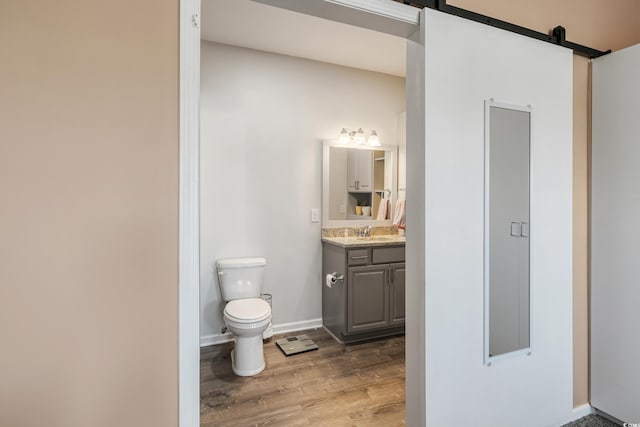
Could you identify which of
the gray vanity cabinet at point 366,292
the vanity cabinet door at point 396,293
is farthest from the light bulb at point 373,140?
the vanity cabinet door at point 396,293

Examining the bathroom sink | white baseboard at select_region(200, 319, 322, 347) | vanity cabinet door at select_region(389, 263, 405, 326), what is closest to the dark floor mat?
white baseboard at select_region(200, 319, 322, 347)

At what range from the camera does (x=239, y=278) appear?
2.71 m

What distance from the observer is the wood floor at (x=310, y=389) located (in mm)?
1873

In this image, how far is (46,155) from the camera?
924 mm

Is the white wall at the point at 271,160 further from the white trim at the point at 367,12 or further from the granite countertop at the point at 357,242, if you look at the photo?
the white trim at the point at 367,12

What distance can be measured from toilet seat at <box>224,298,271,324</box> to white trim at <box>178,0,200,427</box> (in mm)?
1153

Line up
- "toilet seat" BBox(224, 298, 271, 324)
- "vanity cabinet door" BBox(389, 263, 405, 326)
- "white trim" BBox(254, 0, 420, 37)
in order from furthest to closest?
"vanity cabinet door" BBox(389, 263, 405, 326) < "toilet seat" BBox(224, 298, 271, 324) < "white trim" BBox(254, 0, 420, 37)

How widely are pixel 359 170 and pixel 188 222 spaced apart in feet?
8.36

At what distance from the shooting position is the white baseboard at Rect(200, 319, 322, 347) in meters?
2.85

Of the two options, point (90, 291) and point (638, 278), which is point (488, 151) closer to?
point (638, 278)

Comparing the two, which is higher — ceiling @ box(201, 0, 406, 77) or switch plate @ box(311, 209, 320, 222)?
ceiling @ box(201, 0, 406, 77)

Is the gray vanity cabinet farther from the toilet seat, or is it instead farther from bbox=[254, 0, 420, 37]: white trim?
bbox=[254, 0, 420, 37]: white trim

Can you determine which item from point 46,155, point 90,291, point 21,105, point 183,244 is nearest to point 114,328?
point 90,291

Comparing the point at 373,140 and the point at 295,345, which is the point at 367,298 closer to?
the point at 295,345
